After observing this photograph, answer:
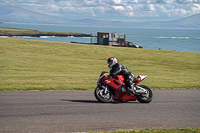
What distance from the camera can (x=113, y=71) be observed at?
10609 millimetres

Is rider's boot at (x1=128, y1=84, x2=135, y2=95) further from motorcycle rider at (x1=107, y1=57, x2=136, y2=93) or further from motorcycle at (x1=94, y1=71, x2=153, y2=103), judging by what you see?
motorcycle at (x1=94, y1=71, x2=153, y2=103)

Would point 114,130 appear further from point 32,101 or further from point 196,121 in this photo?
point 32,101

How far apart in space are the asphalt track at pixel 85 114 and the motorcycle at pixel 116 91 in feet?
0.85

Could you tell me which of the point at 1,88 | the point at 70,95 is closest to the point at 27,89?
the point at 1,88

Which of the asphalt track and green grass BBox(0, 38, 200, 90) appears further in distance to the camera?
green grass BBox(0, 38, 200, 90)

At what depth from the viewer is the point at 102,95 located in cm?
1077

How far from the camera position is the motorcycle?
10633 mm

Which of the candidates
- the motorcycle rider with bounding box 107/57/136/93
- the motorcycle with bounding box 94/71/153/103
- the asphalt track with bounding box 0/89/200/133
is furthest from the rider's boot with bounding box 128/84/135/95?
the asphalt track with bounding box 0/89/200/133

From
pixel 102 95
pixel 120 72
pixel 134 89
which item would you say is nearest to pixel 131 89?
pixel 134 89

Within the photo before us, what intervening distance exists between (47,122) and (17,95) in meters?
4.75

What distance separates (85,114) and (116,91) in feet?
7.82

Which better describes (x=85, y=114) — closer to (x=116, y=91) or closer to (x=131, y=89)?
(x=116, y=91)

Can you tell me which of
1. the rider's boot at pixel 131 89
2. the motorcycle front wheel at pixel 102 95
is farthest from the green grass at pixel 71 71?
the rider's boot at pixel 131 89

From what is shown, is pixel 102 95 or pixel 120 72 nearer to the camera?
pixel 102 95
